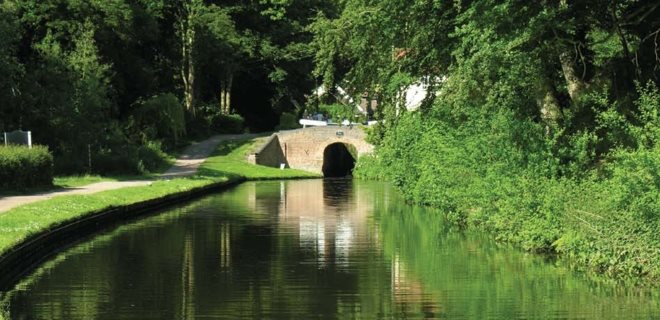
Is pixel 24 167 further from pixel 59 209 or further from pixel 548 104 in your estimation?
pixel 548 104

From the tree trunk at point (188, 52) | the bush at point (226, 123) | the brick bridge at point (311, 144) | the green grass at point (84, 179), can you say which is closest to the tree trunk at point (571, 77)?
the green grass at point (84, 179)

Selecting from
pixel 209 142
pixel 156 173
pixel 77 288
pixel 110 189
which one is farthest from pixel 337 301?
pixel 209 142

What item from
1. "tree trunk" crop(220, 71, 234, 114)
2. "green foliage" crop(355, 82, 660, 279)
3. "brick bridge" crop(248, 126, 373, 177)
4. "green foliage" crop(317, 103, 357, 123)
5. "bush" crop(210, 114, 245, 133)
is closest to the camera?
"green foliage" crop(355, 82, 660, 279)

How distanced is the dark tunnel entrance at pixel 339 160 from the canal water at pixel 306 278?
48826 mm

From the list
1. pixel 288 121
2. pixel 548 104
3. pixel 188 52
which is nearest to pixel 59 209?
pixel 548 104

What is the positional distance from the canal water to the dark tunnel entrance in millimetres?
48826

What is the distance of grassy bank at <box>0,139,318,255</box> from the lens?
20.6m

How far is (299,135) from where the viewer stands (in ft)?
227

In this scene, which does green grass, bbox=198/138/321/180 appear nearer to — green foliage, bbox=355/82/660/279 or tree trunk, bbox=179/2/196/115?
tree trunk, bbox=179/2/196/115

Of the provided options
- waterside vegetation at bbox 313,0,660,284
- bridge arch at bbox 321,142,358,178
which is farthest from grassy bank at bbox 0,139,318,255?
bridge arch at bbox 321,142,358,178

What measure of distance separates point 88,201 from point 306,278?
11.6m

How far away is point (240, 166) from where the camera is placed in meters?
58.8

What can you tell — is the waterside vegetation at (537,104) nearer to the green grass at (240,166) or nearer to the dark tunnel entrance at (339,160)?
the green grass at (240,166)

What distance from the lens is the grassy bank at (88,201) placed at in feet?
67.5
